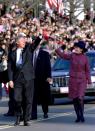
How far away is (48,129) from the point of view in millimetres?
14188

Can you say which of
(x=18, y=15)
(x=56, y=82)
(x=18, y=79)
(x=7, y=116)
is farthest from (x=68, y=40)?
(x=18, y=79)

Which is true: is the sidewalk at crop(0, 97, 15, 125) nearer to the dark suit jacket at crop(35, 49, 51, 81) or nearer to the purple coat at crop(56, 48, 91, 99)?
the dark suit jacket at crop(35, 49, 51, 81)

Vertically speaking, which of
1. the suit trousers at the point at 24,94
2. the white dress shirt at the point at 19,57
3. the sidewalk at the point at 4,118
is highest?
the white dress shirt at the point at 19,57

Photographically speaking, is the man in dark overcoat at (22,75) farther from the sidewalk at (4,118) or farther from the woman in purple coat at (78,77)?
the woman in purple coat at (78,77)

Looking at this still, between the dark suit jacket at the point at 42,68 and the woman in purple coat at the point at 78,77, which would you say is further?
the dark suit jacket at the point at 42,68

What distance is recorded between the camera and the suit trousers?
48.0 ft

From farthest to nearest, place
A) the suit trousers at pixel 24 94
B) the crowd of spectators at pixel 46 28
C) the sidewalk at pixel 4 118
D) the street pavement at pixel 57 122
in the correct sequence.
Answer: the crowd of spectators at pixel 46 28, the sidewalk at pixel 4 118, the suit trousers at pixel 24 94, the street pavement at pixel 57 122

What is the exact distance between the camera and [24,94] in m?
14.7

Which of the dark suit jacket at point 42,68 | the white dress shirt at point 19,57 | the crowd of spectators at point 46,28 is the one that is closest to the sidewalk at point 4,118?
the dark suit jacket at point 42,68

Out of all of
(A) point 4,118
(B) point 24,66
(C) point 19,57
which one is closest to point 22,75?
(B) point 24,66

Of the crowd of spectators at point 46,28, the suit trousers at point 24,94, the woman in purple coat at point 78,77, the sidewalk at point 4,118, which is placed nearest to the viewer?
the suit trousers at point 24,94

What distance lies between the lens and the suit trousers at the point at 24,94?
48.0ft

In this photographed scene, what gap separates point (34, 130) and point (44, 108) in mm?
2547

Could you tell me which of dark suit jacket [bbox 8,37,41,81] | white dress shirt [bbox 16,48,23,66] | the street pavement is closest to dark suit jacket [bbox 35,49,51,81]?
the street pavement
